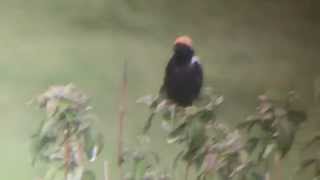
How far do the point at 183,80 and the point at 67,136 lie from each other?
49cm

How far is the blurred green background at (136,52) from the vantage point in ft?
6.94

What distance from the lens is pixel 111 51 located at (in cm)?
218

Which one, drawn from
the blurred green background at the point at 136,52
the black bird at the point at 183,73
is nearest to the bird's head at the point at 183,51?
the black bird at the point at 183,73

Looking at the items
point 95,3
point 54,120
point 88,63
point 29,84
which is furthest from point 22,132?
point 54,120

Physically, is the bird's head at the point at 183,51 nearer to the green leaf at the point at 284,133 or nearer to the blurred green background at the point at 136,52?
the blurred green background at the point at 136,52

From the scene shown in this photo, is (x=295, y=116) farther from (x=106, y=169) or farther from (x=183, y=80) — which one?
(x=106, y=169)

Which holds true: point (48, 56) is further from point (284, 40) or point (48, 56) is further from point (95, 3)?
point (284, 40)

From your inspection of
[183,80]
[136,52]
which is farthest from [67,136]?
[136,52]

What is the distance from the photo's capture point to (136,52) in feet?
7.22

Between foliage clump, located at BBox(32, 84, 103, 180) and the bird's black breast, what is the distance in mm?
356

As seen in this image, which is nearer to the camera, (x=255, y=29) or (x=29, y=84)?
(x=29, y=84)

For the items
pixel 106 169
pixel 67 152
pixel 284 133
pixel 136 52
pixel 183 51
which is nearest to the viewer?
pixel 284 133

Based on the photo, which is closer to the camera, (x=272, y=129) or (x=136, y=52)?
Result: (x=272, y=129)

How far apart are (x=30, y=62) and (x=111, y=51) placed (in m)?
0.24
